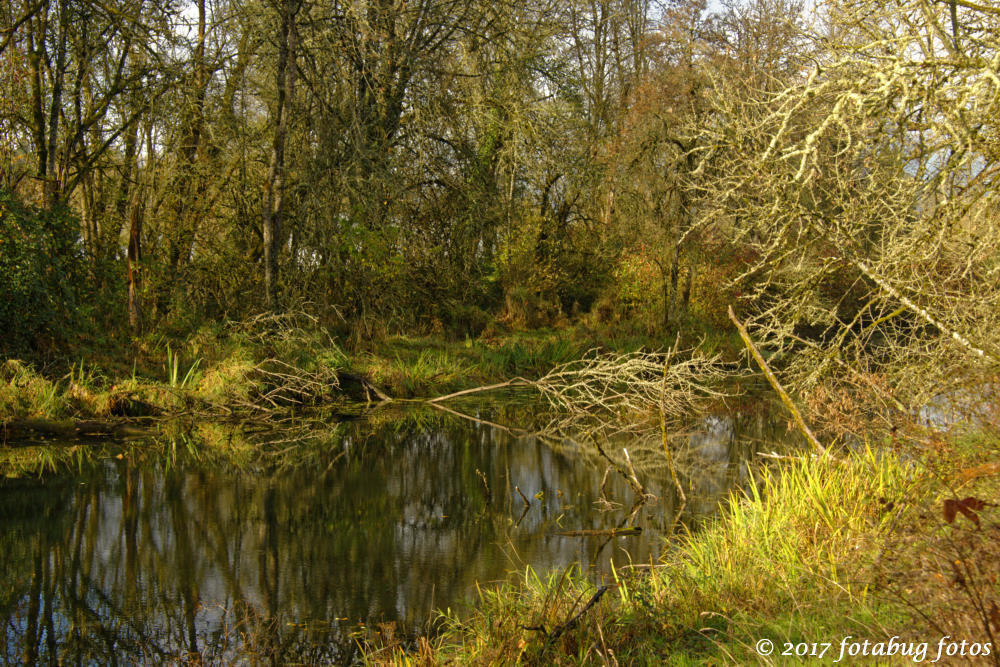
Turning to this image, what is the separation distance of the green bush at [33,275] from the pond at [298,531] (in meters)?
1.81

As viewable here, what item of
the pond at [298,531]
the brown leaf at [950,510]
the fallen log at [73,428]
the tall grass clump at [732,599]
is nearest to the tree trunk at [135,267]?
the fallen log at [73,428]

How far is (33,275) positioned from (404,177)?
6920mm

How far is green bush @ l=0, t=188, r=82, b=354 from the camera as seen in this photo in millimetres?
10844

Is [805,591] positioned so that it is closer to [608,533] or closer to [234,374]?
[608,533]

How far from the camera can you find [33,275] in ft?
35.9

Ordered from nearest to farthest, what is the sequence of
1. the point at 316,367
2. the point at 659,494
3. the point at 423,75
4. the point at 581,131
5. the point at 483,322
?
the point at 659,494 → the point at 316,367 → the point at 423,75 → the point at 483,322 → the point at 581,131

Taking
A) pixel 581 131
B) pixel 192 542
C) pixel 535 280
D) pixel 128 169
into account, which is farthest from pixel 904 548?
pixel 581 131

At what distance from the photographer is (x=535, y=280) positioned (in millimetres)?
21156

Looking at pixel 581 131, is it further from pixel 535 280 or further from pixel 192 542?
pixel 192 542

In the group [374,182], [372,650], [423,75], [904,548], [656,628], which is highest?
[423,75]

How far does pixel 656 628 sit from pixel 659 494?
4.28 m

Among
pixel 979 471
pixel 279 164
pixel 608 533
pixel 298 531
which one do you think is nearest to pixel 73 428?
pixel 298 531

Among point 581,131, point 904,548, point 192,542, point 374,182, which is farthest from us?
point 581,131

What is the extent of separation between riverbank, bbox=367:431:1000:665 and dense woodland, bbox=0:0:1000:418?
1509 millimetres
